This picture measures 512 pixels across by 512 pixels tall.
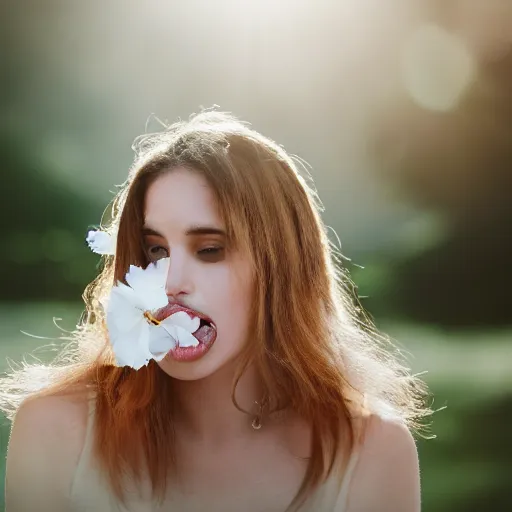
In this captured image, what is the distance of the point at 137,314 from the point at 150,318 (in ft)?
0.10

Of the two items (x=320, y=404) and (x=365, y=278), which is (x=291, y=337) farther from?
(x=365, y=278)

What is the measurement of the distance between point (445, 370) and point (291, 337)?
2.94m

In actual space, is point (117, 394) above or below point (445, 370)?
A: below

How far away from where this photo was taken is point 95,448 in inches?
75.7

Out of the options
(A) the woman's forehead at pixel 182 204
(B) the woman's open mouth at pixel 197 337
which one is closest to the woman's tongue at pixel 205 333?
(B) the woman's open mouth at pixel 197 337

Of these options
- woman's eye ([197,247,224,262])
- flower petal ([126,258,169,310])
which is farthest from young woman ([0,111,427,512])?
flower petal ([126,258,169,310])

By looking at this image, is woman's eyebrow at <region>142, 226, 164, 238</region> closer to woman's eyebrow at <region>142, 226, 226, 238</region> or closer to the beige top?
woman's eyebrow at <region>142, 226, 226, 238</region>

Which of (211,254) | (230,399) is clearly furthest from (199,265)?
(230,399)

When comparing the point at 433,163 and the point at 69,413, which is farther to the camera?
the point at 433,163

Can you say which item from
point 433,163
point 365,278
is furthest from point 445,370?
point 433,163

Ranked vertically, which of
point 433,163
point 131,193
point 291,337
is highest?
point 433,163

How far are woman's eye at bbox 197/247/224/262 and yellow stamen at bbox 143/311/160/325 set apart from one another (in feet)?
0.71

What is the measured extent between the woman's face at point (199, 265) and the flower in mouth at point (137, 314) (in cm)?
12

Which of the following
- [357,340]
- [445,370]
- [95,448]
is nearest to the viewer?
[95,448]
